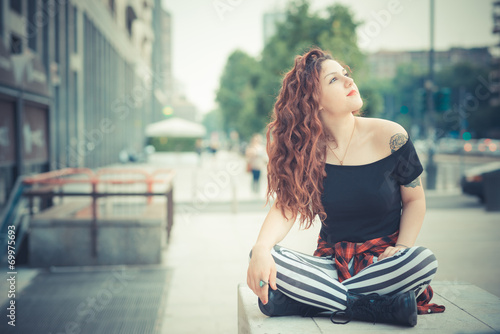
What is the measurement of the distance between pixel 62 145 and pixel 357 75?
49.1 feet

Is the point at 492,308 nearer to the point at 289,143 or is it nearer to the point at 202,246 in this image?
the point at 289,143

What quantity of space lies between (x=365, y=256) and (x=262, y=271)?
0.57 m

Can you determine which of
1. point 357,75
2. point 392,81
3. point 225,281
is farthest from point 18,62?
point 392,81

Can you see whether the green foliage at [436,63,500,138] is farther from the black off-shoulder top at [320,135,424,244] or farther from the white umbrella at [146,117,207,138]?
the black off-shoulder top at [320,135,424,244]

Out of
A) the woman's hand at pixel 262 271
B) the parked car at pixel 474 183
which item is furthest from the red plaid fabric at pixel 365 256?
the parked car at pixel 474 183

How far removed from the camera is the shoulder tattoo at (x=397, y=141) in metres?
2.42

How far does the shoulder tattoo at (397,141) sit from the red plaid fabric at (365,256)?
1.41 feet

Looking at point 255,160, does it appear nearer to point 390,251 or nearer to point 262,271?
point 390,251

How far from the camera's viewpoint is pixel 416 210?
2393mm

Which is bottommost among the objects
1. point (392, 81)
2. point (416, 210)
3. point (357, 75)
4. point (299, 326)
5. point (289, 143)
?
point (299, 326)

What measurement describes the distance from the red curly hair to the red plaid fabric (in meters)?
0.20

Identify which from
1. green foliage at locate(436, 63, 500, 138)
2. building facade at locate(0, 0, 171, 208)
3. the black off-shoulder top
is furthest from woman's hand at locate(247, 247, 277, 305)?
green foliage at locate(436, 63, 500, 138)

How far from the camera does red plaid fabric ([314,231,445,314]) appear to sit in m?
2.39

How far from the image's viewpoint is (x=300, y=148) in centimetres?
243
